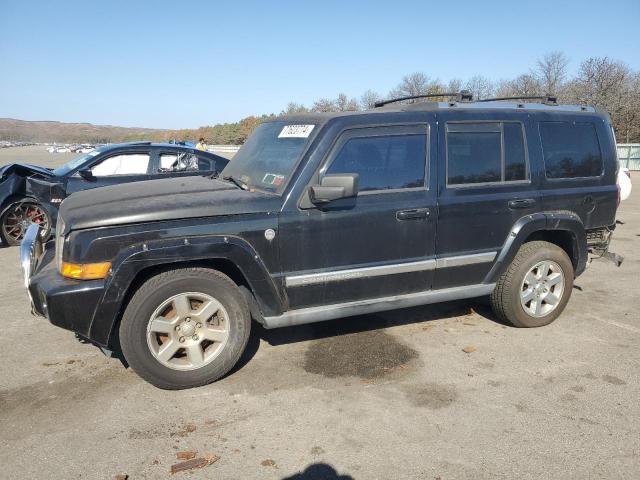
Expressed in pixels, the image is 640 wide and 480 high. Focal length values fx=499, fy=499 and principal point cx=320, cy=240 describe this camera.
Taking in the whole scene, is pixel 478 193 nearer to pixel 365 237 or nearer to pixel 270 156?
pixel 365 237

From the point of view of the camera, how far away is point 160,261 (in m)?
3.36

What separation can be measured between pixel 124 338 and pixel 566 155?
415 cm

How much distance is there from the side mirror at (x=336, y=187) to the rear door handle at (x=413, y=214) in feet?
1.75

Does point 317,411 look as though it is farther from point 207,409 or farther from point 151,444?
point 151,444

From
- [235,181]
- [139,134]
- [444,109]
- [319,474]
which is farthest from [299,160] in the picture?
[139,134]

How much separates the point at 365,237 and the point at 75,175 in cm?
593

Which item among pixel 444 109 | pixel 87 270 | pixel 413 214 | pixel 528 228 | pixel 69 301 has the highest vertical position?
pixel 444 109

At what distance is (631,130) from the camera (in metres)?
39.1

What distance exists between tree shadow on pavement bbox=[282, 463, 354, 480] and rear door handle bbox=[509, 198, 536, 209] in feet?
9.14

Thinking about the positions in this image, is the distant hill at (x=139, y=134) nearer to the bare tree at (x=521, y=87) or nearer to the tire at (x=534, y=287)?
the bare tree at (x=521, y=87)

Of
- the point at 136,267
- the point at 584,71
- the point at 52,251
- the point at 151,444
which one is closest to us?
the point at 151,444

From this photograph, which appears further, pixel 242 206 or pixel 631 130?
pixel 631 130

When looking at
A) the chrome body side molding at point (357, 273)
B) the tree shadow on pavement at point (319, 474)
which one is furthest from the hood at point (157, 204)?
the tree shadow on pavement at point (319, 474)

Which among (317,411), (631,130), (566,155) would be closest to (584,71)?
(631,130)
